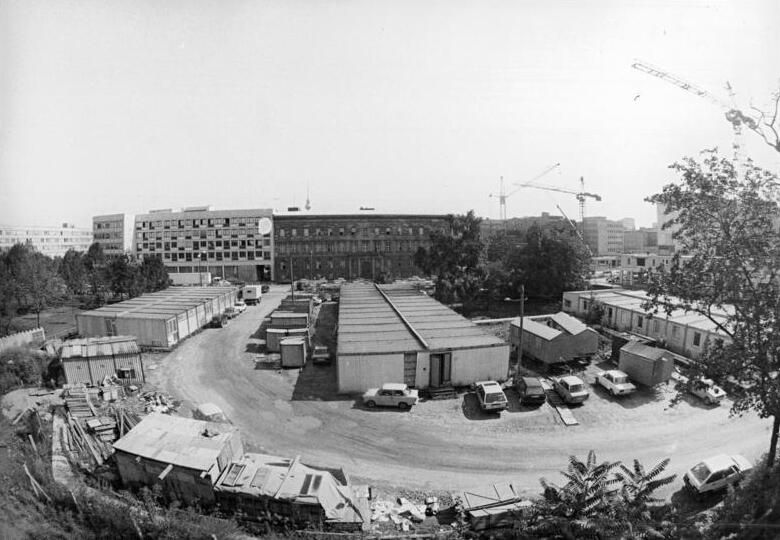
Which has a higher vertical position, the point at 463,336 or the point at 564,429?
the point at 463,336

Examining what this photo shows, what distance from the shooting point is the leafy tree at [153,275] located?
139 feet

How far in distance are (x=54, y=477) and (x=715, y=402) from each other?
23.3 m

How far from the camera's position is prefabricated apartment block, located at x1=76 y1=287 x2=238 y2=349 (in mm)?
26281

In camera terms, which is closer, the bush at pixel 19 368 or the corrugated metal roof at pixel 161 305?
the bush at pixel 19 368

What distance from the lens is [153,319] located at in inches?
1034

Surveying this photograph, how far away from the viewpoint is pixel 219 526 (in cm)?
961

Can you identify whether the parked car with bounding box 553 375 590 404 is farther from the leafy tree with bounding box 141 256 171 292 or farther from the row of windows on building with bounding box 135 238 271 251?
the row of windows on building with bounding box 135 238 271 251

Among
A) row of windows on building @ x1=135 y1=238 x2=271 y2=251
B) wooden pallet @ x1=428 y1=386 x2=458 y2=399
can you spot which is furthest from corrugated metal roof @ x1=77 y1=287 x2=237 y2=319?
row of windows on building @ x1=135 y1=238 x2=271 y2=251

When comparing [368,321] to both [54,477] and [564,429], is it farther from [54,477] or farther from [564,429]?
[54,477]

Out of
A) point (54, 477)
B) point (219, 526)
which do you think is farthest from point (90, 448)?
point (219, 526)

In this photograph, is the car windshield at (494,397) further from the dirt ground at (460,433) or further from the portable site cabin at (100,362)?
the portable site cabin at (100,362)

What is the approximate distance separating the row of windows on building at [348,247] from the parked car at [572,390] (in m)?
44.3

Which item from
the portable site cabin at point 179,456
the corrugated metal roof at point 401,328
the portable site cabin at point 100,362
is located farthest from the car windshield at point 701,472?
the portable site cabin at point 100,362

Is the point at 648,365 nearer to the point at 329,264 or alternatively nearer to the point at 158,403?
the point at 158,403
